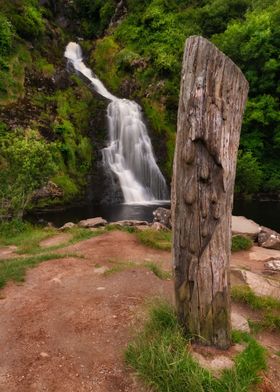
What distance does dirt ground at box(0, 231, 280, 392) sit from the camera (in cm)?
433

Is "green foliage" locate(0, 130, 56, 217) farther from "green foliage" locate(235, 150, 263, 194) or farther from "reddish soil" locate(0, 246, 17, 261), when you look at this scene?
"green foliage" locate(235, 150, 263, 194)

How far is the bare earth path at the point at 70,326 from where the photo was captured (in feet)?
14.2

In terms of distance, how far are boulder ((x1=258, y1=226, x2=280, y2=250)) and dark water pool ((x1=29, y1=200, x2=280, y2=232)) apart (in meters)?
5.00

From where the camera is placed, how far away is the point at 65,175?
861 inches

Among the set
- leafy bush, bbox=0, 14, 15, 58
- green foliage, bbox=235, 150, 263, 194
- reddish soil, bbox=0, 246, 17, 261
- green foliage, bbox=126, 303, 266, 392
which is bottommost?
reddish soil, bbox=0, 246, 17, 261

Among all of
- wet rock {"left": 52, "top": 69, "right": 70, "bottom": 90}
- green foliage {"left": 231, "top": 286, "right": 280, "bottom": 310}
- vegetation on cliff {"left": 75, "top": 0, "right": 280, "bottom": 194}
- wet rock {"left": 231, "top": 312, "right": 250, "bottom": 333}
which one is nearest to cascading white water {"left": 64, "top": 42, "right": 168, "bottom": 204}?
vegetation on cliff {"left": 75, "top": 0, "right": 280, "bottom": 194}

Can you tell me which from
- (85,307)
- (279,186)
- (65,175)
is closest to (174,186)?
(85,307)

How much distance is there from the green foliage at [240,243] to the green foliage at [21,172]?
6.95 metres

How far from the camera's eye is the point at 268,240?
12.6 meters

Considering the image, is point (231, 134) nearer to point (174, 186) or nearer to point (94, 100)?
point (174, 186)

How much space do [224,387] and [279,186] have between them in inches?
897

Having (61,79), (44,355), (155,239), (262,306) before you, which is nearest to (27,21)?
(61,79)

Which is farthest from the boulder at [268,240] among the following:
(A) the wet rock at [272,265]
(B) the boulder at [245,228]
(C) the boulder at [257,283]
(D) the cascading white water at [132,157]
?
(D) the cascading white water at [132,157]

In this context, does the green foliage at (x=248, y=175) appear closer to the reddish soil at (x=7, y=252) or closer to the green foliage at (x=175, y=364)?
the reddish soil at (x=7, y=252)
